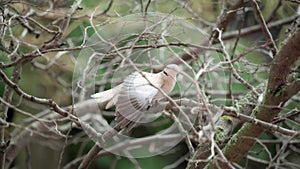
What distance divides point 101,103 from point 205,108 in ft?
0.80

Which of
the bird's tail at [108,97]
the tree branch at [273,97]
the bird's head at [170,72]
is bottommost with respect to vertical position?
the tree branch at [273,97]

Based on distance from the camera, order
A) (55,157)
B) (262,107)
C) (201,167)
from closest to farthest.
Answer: (262,107) < (201,167) < (55,157)

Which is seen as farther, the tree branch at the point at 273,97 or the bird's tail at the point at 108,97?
the tree branch at the point at 273,97

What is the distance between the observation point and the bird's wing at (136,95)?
3.01 feet

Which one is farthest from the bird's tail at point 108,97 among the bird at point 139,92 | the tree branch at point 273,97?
the tree branch at point 273,97

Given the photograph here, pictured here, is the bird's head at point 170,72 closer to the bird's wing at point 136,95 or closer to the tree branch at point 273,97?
the bird's wing at point 136,95

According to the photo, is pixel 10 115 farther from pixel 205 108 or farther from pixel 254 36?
pixel 205 108

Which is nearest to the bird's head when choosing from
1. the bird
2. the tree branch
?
the bird

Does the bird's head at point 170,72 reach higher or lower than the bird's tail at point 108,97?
higher

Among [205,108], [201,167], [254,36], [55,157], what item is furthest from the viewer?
[55,157]

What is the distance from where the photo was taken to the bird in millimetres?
920

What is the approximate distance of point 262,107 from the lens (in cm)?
119

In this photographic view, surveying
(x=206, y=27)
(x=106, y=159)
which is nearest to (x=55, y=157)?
(x=106, y=159)

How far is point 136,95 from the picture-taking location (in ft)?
3.04
